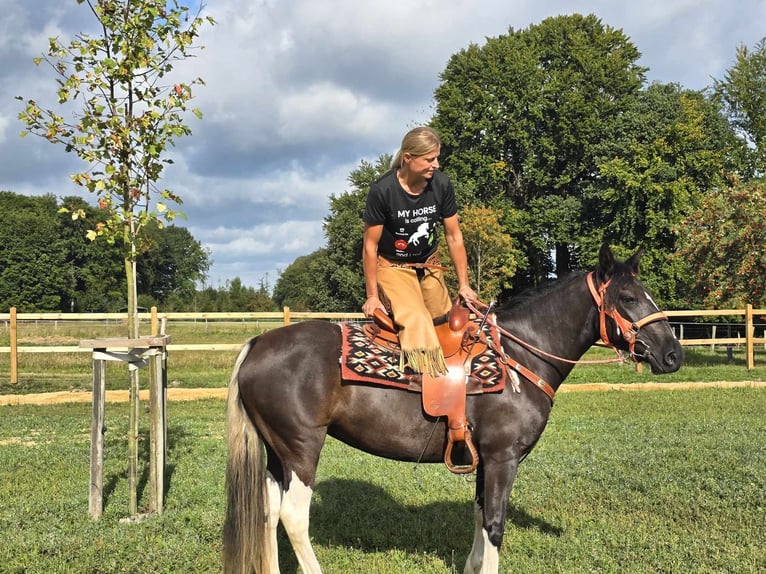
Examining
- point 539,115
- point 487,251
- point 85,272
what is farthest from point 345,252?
point 85,272

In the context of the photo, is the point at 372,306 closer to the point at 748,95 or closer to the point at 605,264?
the point at 605,264

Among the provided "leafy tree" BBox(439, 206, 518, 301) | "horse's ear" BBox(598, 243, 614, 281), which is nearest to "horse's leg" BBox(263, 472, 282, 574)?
"horse's ear" BBox(598, 243, 614, 281)

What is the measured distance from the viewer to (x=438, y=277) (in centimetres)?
435

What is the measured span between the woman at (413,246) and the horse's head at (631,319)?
95 cm

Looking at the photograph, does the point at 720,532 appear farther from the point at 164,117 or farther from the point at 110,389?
the point at 110,389

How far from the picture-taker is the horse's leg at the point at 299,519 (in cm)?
375

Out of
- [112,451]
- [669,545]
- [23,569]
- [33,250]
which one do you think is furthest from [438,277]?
[33,250]

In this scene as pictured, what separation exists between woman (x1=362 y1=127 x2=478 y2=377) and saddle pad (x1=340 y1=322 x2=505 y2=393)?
0.11 metres

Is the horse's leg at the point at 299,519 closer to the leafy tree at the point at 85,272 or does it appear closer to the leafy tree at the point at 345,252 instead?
the leafy tree at the point at 345,252

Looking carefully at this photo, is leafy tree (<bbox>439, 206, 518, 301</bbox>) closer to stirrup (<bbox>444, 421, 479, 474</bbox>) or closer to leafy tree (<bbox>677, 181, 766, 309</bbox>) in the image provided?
leafy tree (<bbox>677, 181, 766, 309</bbox>)

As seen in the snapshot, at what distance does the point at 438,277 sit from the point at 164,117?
3137 mm

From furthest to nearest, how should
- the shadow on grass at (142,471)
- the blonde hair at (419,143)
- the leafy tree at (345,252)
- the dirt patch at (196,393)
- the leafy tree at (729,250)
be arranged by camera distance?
the leafy tree at (345,252), the leafy tree at (729,250), the dirt patch at (196,393), the shadow on grass at (142,471), the blonde hair at (419,143)

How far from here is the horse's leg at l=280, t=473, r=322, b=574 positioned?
3752 mm

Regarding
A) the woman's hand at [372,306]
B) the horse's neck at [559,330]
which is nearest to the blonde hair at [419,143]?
the woman's hand at [372,306]
